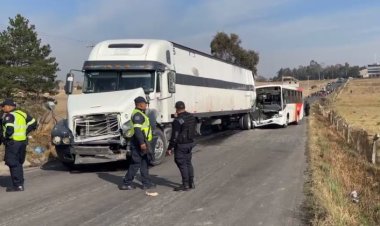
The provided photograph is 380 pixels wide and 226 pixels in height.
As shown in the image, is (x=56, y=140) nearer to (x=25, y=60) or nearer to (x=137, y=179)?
(x=137, y=179)

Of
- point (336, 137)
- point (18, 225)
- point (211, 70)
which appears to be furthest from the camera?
point (336, 137)

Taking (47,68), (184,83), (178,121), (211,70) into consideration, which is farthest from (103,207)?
(47,68)

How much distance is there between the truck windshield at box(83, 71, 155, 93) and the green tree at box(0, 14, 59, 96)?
3579cm

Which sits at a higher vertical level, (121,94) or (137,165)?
(121,94)

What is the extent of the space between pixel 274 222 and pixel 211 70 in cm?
1410

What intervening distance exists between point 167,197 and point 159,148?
4.60 meters

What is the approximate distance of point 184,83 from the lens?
662 inches

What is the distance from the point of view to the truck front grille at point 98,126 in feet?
39.4

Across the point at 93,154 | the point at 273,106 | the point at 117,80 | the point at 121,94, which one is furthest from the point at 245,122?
the point at 93,154

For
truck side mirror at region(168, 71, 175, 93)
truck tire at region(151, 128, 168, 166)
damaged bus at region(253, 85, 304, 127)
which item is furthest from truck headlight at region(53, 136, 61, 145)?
damaged bus at region(253, 85, 304, 127)

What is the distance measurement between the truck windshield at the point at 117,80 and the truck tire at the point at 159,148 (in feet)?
3.83

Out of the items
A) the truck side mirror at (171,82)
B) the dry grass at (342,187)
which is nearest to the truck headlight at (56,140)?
the truck side mirror at (171,82)

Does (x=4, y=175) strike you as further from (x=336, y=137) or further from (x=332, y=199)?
(x=336, y=137)

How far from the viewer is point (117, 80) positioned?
44.9ft
